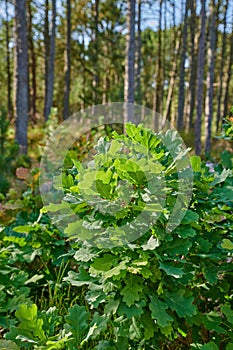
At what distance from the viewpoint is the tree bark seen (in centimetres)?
857

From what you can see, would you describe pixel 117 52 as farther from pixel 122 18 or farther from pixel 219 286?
pixel 219 286

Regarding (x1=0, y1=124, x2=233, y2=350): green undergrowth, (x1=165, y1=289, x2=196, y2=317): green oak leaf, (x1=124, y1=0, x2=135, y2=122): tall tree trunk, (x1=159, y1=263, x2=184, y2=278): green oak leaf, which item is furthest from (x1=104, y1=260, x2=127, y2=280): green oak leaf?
(x1=124, y1=0, x2=135, y2=122): tall tree trunk

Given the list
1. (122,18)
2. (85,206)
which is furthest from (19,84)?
(122,18)

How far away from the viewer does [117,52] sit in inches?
749

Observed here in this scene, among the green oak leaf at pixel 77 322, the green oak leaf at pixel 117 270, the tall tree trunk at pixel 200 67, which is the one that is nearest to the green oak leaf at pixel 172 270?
the green oak leaf at pixel 117 270

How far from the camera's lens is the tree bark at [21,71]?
857 centimetres

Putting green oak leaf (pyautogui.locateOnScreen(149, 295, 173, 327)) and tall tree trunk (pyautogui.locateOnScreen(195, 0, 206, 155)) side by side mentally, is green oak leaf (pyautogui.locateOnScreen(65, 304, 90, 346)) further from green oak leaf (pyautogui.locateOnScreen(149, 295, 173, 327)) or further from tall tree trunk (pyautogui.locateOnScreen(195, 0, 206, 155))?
tall tree trunk (pyautogui.locateOnScreen(195, 0, 206, 155))

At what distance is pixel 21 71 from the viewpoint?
8727mm

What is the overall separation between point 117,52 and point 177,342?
59.5 feet

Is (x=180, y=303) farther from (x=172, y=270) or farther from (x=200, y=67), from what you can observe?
(x=200, y=67)

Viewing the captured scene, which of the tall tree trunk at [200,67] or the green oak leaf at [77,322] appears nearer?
the green oak leaf at [77,322]

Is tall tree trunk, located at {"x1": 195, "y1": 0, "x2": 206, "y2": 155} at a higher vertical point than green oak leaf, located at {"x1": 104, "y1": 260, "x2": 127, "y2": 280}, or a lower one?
higher

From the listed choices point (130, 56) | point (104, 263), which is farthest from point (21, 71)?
point (104, 263)

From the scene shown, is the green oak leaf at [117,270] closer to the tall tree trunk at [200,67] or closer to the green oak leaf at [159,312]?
the green oak leaf at [159,312]
